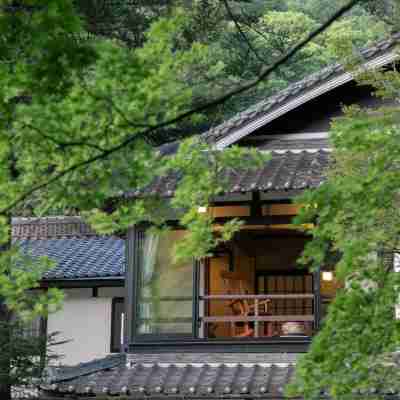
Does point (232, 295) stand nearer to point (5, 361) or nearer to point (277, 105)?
point (277, 105)

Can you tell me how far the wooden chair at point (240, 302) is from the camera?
18.0 meters

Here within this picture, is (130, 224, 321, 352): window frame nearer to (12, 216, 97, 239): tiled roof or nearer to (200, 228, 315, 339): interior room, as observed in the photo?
(200, 228, 315, 339): interior room

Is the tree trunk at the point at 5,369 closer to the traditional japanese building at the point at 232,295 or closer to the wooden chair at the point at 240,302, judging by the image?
the traditional japanese building at the point at 232,295

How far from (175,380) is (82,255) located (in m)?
8.27

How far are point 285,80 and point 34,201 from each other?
883 inches

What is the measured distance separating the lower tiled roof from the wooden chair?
3.43 m

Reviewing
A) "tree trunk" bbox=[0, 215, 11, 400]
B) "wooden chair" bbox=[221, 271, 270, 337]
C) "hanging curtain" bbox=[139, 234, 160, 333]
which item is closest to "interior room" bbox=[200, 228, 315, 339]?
"wooden chair" bbox=[221, 271, 270, 337]

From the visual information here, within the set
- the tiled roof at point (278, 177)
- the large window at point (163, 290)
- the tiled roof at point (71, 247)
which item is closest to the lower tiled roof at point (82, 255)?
the tiled roof at point (71, 247)

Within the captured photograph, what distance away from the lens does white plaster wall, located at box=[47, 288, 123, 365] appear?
22.9 meters

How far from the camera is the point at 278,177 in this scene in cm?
1627

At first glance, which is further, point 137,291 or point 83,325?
point 83,325

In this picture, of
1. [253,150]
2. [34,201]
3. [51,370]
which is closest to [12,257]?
[34,201]

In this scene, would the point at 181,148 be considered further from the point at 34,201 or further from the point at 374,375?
the point at 374,375

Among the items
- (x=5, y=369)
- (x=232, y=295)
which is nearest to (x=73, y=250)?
(x=5, y=369)
